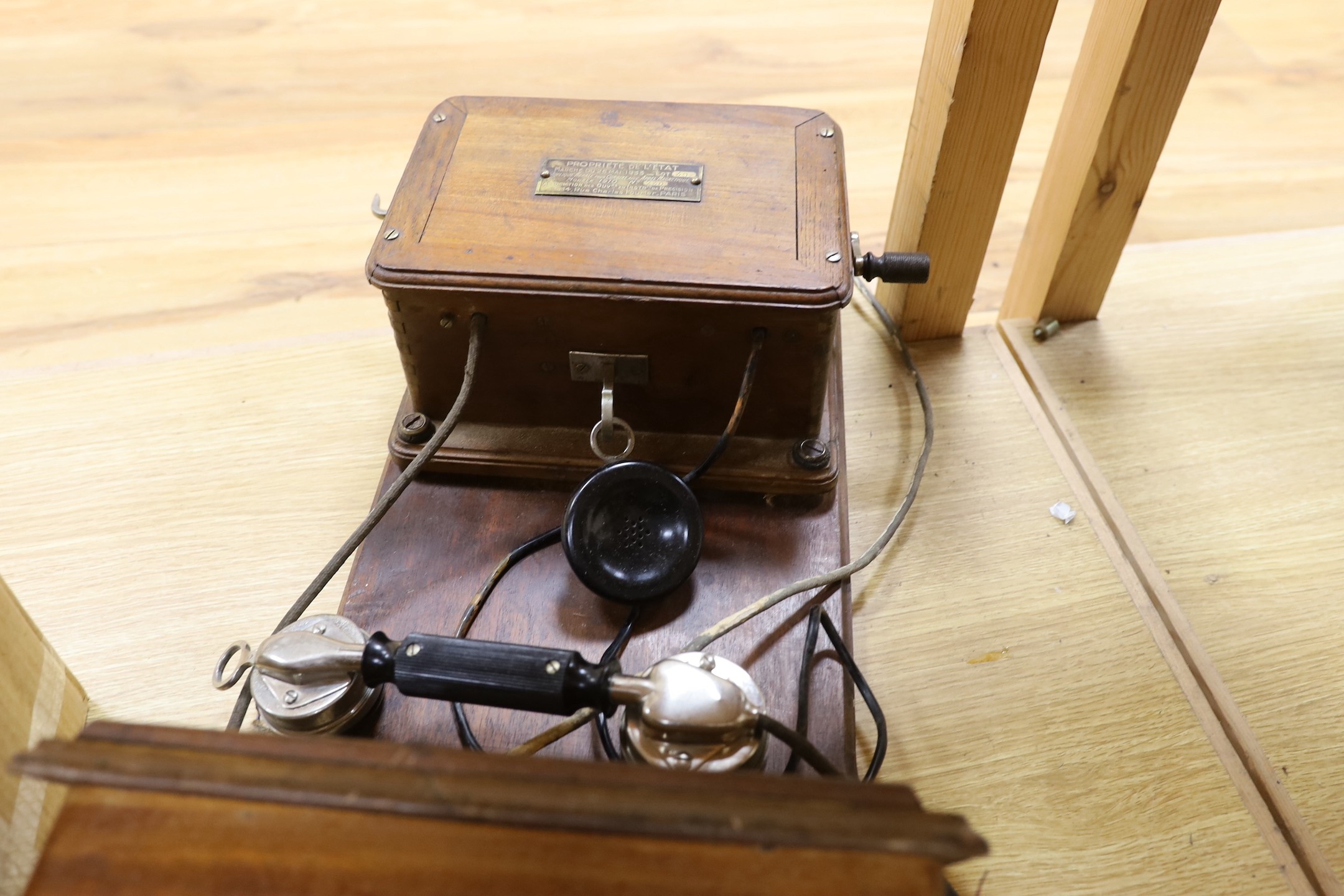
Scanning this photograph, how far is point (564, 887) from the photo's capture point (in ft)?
1.19

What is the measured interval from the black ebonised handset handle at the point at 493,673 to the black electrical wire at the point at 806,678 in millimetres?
146

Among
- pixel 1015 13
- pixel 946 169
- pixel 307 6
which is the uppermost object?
pixel 1015 13

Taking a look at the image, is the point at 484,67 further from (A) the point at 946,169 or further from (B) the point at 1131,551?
(B) the point at 1131,551

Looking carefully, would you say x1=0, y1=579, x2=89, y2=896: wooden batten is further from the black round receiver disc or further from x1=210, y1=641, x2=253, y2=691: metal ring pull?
the black round receiver disc

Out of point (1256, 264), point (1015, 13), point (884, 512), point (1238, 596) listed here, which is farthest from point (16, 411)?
point (1256, 264)

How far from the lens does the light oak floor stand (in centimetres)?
74

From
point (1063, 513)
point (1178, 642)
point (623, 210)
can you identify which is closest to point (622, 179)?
point (623, 210)

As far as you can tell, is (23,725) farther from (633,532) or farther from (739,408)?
(739,408)

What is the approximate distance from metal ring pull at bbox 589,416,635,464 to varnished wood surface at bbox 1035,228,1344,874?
0.46 metres

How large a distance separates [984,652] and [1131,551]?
18cm

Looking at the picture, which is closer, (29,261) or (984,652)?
(984,652)

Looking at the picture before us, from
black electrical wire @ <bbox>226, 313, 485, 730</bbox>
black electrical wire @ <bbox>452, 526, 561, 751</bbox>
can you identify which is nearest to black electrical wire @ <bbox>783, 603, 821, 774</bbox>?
black electrical wire @ <bbox>452, 526, 561, 751</bbox>

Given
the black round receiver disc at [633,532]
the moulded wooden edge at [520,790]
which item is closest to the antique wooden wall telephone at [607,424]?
the black round receiver disc at [633,532]

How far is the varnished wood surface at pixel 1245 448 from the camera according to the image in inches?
29.9
